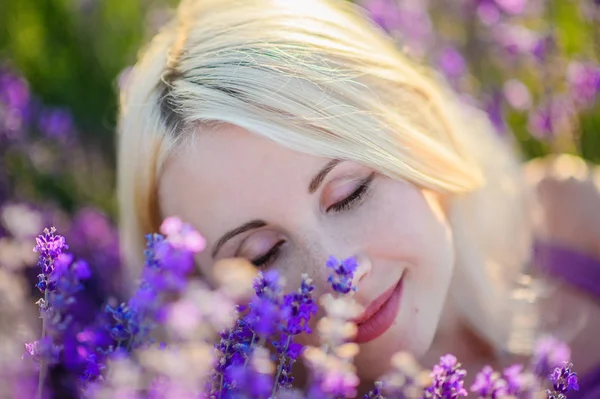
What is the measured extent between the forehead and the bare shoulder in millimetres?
923

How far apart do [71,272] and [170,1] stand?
2105mm

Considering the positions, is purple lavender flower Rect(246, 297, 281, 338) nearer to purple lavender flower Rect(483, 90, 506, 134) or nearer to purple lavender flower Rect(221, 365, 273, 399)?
purple lavender flower Rect(221, 365, 273, 399)

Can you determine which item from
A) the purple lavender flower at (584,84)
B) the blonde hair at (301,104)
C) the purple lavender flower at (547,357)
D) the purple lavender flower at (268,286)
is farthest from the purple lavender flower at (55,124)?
the purple lavender flower at (547,357)

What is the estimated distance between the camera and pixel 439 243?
1241 millimetres

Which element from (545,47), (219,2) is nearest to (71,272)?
(219,2)

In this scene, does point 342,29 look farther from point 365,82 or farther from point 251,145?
point 251,145

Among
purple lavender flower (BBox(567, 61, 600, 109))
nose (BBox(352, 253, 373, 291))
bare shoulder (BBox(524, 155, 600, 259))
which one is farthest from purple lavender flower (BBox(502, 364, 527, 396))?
purple lavender flower (BBox(567, 61, 600, 109))

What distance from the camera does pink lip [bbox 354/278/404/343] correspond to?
1.17m

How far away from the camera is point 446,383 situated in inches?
31.2

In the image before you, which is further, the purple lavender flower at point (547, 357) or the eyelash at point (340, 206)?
the eyelash at point (340, 206)

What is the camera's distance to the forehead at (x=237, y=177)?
44.7 inches

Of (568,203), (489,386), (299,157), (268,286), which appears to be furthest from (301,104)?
(568,203)

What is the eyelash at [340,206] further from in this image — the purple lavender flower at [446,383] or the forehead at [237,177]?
the purple lavender flower at [446,383]

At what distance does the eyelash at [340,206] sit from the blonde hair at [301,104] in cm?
3
